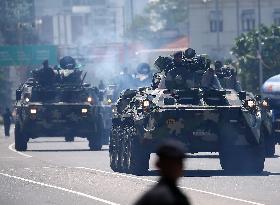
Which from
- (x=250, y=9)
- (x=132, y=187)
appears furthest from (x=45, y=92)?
(x=250, y=9)

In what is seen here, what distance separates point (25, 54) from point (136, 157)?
55316 mm

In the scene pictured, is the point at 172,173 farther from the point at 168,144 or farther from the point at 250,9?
the point at 250,9

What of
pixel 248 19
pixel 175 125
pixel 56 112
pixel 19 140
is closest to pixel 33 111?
pixel 56 112

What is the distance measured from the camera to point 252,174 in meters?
28.2

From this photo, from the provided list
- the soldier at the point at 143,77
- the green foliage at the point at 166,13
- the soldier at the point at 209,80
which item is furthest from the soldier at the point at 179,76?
the green foliage at the point at 166,13

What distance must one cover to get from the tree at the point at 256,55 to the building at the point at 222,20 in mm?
24087

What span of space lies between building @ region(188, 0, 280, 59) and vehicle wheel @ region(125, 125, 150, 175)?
263 ft

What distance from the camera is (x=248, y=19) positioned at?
110188 mm

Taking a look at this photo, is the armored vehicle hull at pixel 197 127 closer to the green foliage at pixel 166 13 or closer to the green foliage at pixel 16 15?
the green foliage at pixel 16 15

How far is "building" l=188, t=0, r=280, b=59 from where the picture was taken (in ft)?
360

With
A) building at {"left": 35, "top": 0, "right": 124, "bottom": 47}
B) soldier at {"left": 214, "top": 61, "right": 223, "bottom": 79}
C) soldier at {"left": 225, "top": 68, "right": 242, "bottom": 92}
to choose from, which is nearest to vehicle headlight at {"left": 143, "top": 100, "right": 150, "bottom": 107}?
soldier at {"left": 214, "top": 61, "right": 223, "bottom": 79}

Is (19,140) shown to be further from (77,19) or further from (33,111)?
(77,19)

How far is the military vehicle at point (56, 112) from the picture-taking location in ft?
134

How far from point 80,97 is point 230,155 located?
13.8 metres
